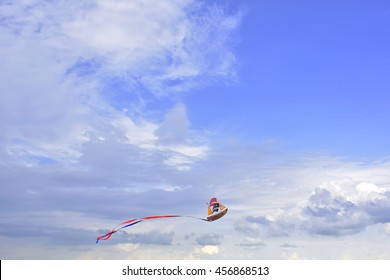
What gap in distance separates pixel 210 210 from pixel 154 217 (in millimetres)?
20915

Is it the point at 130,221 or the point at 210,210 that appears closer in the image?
the point at 130,221

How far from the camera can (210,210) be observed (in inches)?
4444

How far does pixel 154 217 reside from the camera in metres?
96.6
